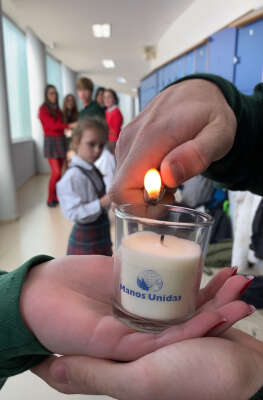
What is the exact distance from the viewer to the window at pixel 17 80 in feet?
18.9

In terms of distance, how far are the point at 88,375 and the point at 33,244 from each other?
2.47 metres

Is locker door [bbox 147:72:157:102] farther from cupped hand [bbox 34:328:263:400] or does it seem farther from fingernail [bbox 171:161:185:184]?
cupped hand [bbox 34:328:263:400]

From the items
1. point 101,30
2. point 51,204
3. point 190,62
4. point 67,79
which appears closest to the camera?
point 190,62

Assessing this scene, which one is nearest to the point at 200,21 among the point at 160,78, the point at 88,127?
the point at 160,78

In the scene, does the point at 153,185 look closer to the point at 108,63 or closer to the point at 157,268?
the point at 157,268

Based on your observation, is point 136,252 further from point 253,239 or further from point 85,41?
point 85,41

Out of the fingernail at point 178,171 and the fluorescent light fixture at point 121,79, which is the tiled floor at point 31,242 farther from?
the fluorescent light fixture at point 121,79

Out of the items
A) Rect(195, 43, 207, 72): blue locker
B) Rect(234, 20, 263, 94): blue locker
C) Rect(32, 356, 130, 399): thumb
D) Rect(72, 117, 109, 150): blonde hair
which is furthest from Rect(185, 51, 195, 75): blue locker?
Rect(32, 356, 130, 399): thumb

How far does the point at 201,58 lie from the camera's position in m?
3.30

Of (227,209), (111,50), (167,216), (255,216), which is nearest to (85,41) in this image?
(111,50)

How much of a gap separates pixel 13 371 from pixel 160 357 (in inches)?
14.0

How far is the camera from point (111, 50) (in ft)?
25.3

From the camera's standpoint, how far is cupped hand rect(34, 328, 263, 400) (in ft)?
1.63

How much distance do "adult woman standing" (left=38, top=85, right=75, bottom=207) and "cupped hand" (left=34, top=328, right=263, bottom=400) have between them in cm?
409
